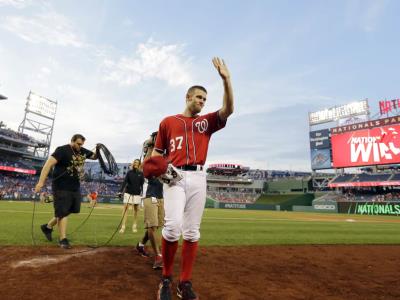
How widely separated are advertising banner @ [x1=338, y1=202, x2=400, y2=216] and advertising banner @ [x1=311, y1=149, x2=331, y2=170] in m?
14.9

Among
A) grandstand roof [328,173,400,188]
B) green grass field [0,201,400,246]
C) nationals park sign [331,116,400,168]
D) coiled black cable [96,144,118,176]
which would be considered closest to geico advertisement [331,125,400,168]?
nationals park sign [331,116,400,168]

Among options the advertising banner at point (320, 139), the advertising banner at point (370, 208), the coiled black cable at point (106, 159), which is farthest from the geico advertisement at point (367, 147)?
the coiled black cable at point (106, 159)

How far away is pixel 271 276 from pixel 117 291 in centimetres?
217

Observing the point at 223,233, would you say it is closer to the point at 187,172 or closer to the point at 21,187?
the point at 187,172

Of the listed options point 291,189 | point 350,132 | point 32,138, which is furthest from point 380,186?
point 32,138

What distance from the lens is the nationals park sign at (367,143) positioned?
39.8m

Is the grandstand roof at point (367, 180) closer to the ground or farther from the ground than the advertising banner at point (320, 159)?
closer to the ground

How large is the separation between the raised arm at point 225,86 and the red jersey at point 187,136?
0.16m

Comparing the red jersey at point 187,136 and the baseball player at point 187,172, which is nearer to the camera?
the baseball player at point 187,172

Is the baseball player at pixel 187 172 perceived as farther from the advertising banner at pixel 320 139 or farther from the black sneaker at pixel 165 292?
the advertising banner at pixel 320 139

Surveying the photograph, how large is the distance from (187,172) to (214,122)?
0.69 metres

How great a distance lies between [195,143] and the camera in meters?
3.49

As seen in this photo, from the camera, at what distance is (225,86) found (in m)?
3.25

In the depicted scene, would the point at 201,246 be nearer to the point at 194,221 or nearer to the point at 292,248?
the point at 292,248
